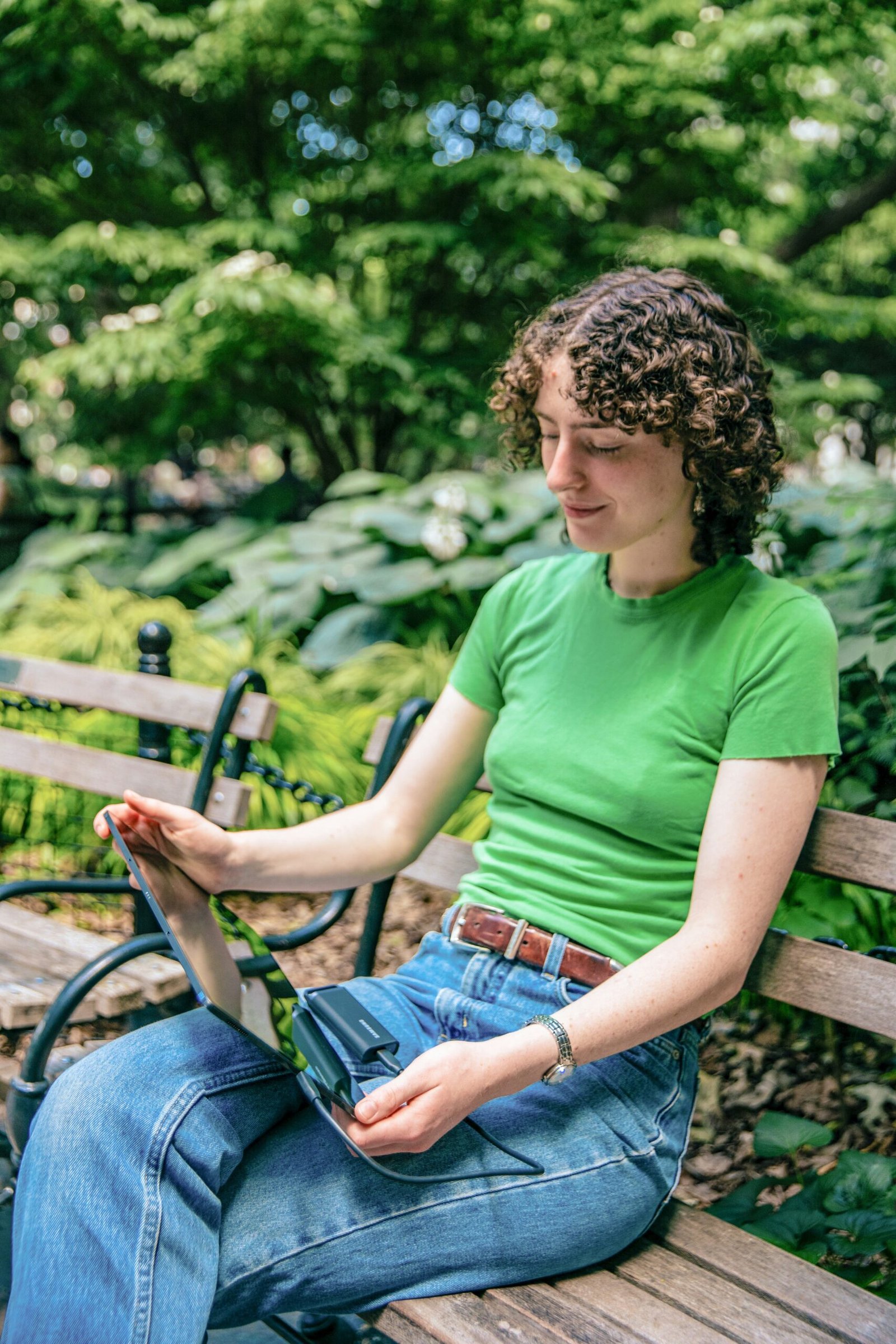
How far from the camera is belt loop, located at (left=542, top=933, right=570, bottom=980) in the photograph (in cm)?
147

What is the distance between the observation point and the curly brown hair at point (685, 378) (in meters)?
1.44

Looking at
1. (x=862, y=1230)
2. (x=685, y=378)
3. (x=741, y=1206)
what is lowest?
(x=741, y=1206)

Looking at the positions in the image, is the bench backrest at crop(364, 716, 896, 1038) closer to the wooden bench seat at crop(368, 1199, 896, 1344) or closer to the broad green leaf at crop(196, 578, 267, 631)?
the wooden bench seat at crop(368, 1199, 896, 1344)

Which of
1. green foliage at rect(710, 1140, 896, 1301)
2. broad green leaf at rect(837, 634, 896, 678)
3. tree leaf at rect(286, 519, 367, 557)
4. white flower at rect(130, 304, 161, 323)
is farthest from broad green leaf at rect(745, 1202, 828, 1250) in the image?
white flower at rect(130, 304, 161, 323)

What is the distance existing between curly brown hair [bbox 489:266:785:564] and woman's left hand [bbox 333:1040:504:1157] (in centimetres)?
78

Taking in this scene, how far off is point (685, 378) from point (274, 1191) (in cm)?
115

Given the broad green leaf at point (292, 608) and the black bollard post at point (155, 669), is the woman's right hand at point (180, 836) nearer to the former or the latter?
the black bollard post at point (155, 669)

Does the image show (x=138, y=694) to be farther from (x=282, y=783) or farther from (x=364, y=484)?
(x=364, y=484)

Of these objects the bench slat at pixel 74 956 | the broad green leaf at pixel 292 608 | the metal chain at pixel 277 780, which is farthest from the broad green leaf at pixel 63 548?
the bench slat at pixel 74 956

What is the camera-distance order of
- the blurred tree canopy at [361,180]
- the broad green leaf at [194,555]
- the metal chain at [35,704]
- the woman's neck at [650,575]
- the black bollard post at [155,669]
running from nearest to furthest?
1. the woman's neck at [650,575]
2. the black bollard post at [155,669]
3. the metal chain at [35,704]
4. the broad green leaf at [194,555]
5. the blurred tree canopy at [361,180]

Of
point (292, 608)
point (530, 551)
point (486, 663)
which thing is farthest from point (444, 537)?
point (486, 663)

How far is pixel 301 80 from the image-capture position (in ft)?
24.0

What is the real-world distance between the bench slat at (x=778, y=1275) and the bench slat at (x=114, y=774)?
4.10ft

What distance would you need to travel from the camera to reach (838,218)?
9.58 metres
